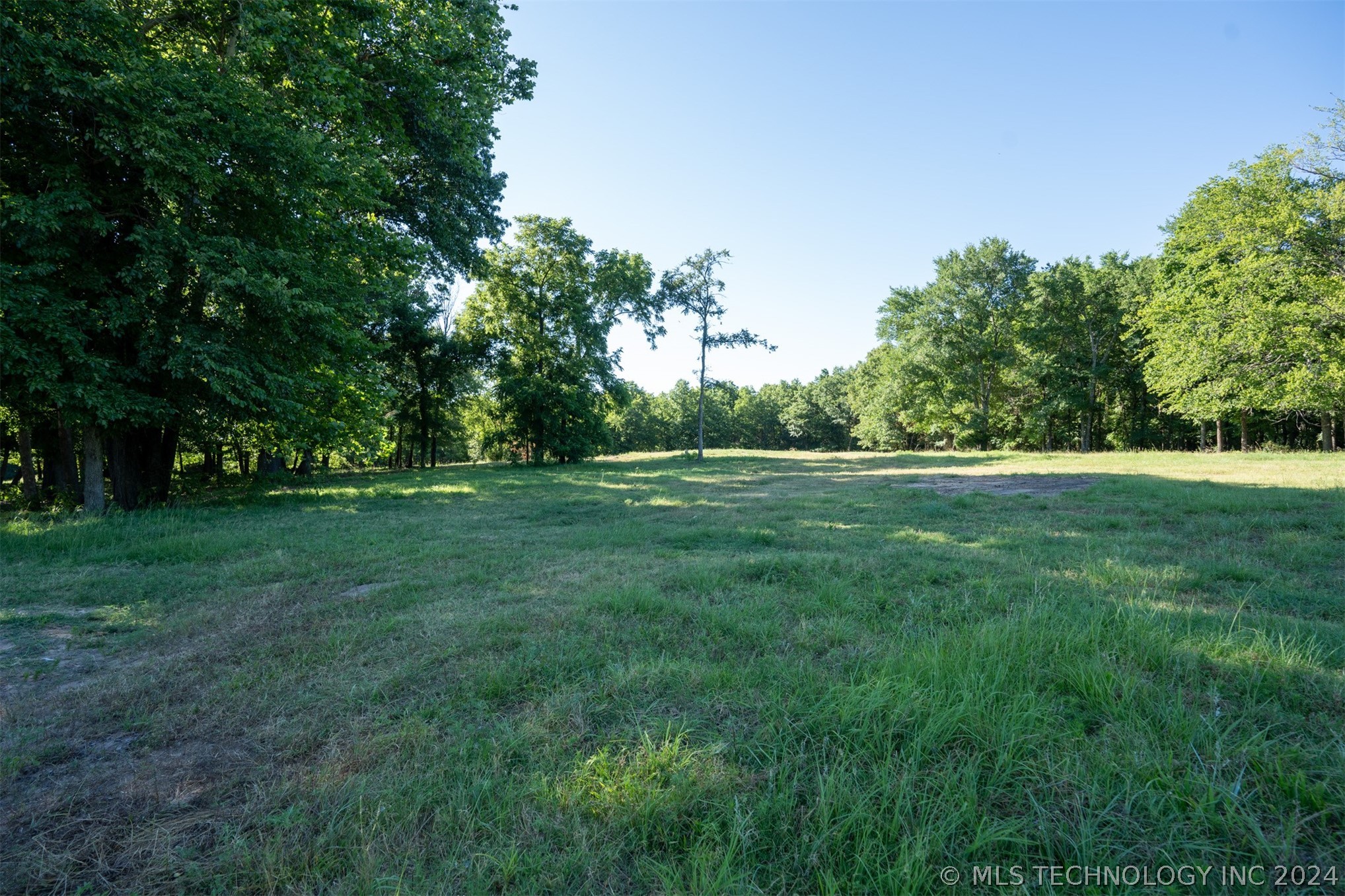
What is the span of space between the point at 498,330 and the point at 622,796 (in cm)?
3193

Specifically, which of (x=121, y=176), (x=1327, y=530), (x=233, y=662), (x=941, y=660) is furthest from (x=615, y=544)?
(x=121, y=176)

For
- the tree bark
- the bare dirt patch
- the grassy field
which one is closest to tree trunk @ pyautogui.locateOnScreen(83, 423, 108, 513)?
the tree bark

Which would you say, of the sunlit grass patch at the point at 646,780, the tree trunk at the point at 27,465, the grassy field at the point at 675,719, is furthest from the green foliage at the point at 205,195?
the sunlit grass patch at the point at 646,780

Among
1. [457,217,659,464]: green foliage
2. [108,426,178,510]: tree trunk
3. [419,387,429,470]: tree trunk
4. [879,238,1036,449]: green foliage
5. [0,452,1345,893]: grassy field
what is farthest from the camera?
[879,238,1036,449]: green foliage

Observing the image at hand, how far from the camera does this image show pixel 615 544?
7863 mm

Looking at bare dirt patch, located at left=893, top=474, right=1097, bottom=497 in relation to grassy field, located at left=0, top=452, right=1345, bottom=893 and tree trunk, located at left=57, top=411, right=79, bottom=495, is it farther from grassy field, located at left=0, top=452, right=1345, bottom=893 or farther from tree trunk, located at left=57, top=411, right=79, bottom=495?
tree trunk, located at left=57, top=411, right=79, bottom=495

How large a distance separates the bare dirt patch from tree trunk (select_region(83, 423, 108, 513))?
17.5m

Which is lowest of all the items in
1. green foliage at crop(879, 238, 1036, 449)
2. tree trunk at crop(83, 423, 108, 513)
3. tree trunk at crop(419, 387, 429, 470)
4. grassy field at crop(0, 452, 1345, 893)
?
grassy field at crop(0, 452, 1345, 893)

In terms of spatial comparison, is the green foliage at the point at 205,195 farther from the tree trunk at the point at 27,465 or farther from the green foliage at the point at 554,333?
the green foliage at the point at 554,333

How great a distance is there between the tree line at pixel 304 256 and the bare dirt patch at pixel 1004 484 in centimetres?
1445

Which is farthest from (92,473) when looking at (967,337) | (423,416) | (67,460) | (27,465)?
(967,337)

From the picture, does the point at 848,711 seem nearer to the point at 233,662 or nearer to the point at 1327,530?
the point at 233,662

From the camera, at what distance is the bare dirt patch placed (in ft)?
41.0

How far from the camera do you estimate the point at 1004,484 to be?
14.4 metres
